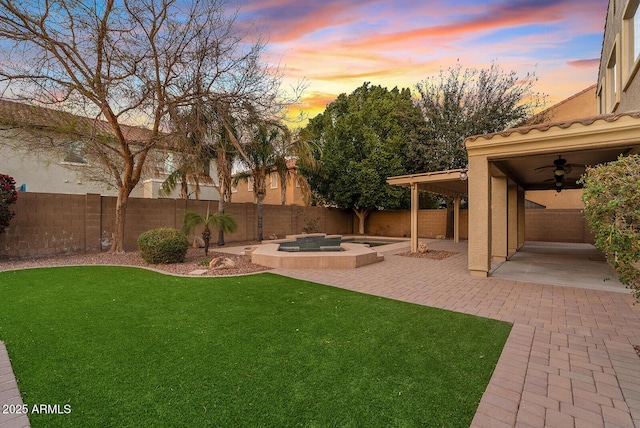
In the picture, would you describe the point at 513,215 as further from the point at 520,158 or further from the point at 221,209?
the point at 221,209

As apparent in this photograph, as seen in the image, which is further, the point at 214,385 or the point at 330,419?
the point at 214,385

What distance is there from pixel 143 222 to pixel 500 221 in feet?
45.8

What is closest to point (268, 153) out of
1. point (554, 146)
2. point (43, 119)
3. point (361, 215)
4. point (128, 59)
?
point (128, 59)

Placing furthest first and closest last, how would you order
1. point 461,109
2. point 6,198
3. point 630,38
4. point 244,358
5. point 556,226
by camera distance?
point 461,109, point 556,226, point 6,198, point 630,38, point 244,358

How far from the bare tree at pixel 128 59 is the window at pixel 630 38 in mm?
9555

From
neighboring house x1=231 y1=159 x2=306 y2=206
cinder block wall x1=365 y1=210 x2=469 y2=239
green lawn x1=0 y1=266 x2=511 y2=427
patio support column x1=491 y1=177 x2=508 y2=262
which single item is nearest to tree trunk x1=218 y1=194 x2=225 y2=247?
neighboring house x1=231 y1=159 x2=306 y2=206

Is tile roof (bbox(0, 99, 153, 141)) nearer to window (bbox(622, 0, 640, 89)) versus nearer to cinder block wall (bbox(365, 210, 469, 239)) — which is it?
→ window (bbox(622, 0, 640, 89))

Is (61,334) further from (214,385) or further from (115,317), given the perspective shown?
(214,385)

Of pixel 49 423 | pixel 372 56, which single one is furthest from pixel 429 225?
pixel 49 423

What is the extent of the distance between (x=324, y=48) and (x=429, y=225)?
47.8 ft

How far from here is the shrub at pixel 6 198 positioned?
29.2 feet

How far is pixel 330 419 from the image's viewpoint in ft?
8.11

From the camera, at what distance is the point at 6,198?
8961mm

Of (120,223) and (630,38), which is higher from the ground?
(630,38)
